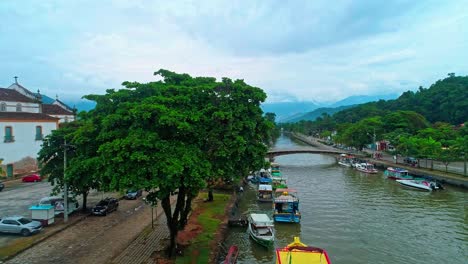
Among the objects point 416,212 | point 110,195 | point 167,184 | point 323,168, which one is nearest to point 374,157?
point 323,168

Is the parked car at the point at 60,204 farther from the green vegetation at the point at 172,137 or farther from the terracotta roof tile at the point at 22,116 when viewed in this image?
the terracotta roof tile at the point at 22,116

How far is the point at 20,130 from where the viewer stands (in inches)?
1713

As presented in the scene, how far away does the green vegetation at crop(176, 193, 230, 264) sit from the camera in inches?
745

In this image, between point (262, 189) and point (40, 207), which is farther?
point (262, 189)

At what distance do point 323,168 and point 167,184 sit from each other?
180ft

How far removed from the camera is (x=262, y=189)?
38594 mm

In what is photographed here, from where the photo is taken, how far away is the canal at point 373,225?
2278cm

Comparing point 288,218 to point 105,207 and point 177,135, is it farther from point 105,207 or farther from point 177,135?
point 177,135

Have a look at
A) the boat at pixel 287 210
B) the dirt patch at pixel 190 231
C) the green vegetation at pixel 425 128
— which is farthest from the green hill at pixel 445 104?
the dirt patch at pixel 190 231

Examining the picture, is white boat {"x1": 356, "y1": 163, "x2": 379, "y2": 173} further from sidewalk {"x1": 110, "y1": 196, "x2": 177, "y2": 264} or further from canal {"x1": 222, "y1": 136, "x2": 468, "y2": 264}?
sidewalk {"x1": 110, "y1": 196, "x2": 177, "y2": 264}

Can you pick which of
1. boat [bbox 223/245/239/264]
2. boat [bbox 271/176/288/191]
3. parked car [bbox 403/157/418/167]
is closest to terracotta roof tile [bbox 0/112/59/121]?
boat [bbox 271/176/288/191]

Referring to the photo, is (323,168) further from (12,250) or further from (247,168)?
(12,250)

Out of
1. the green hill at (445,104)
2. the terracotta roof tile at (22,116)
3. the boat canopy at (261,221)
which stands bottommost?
the boat canopy at (261,221)

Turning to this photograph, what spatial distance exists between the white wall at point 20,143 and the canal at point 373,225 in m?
28.0
